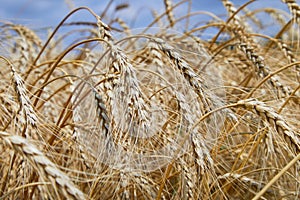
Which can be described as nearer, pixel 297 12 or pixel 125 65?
pixel 125 65

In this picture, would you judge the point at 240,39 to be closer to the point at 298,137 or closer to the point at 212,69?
the point at 212,69

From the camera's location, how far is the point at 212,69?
8.48ft

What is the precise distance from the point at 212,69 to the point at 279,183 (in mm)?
935

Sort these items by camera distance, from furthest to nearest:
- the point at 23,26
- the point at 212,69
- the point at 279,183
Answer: the point at 23,26 → the point at 212,69 → the point at 279,183

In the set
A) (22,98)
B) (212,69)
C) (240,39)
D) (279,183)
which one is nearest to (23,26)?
(212,69)

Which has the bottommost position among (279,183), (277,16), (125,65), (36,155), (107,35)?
(279,183)

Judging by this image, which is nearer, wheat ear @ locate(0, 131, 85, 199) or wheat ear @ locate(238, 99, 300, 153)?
wheat ear @ locate(0, 131, 85, 199)

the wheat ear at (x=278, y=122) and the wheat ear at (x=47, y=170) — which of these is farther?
the wheat ear at (x=278, y=122)

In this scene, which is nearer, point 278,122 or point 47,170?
point 47,170

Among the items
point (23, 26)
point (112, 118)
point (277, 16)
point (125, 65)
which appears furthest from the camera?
point (277, 16)

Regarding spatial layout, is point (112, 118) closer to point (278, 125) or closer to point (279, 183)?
point (278, 125)

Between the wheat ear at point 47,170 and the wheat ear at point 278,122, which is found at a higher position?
the wheat ear at point 278,122

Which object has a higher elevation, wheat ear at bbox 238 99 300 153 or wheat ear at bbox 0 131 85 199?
wheat ear at bbox 238 99 300 153

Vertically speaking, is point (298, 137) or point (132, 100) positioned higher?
point (132, 100)
